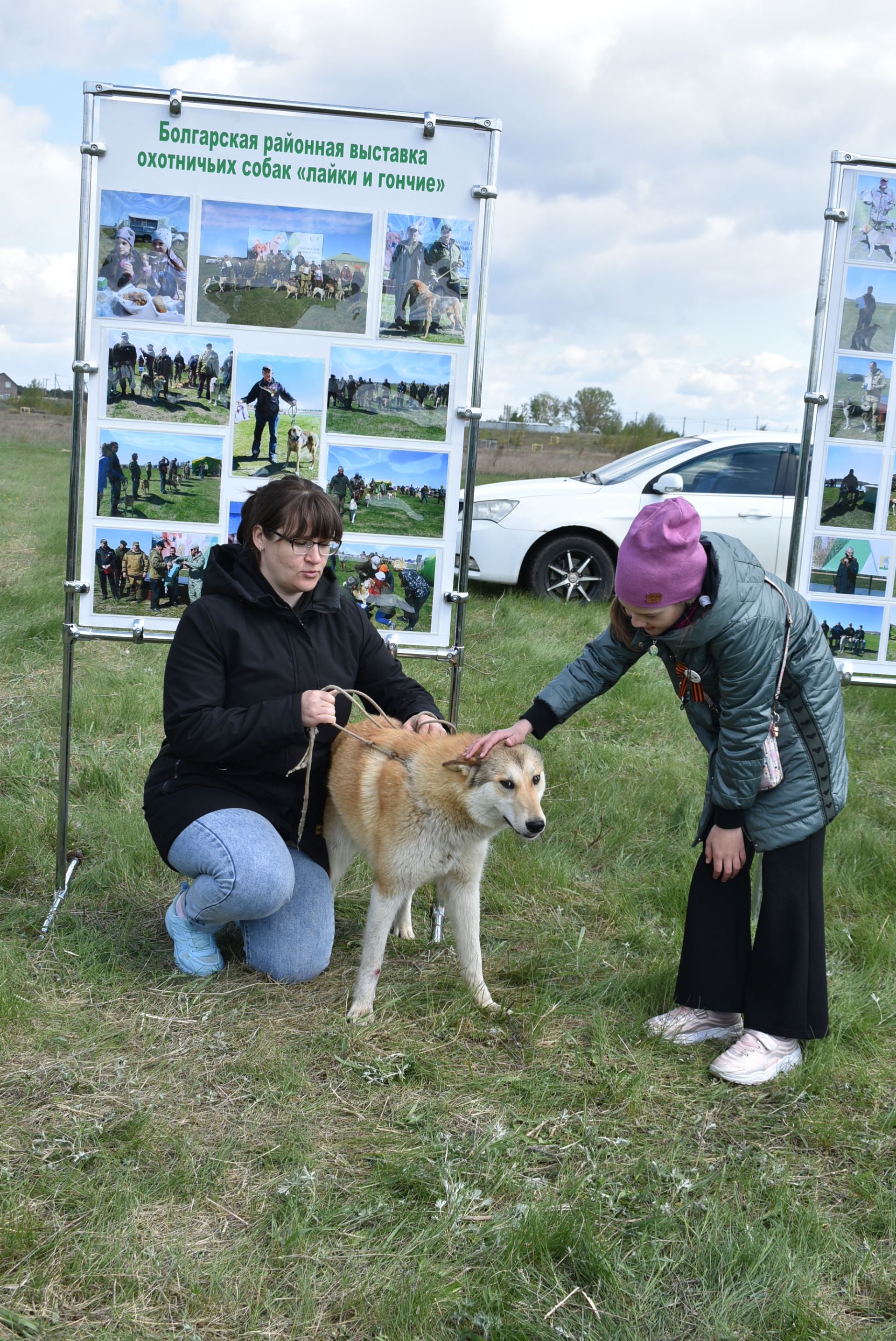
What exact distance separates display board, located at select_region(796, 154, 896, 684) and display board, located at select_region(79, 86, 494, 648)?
1291mm

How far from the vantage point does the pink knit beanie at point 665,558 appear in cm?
276

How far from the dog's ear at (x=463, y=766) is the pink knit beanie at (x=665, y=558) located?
72 cm

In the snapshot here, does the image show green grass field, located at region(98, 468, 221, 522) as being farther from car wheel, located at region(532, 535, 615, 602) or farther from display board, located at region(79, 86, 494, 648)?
car wheel, located at region(532, 535, 615, 602)

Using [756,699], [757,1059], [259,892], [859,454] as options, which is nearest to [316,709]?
[259,892]

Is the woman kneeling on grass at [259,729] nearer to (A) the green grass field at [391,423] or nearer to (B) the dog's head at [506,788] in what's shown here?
(A) the green grass field at [391,423]

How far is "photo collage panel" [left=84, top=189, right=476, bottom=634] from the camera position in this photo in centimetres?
360

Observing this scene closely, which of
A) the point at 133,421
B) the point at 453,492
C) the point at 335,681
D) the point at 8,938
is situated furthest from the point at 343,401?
the point at 8,938

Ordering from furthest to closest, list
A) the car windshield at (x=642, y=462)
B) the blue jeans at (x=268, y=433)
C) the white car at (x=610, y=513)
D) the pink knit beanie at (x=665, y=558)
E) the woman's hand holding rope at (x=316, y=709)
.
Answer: the car windshield at (x=642, y=462)
the white car at (x=610, y=513)
the blue jeans at (x=268, y=433)
the woman's hand holding rope at (x=316, y=709)
the pink knit beanie at (x=665, y=558)

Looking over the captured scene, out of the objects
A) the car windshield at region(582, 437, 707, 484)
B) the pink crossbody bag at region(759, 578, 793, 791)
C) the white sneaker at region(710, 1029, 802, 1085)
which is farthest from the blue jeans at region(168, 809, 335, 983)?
the car windshield at region(582, 437, 707, 484)

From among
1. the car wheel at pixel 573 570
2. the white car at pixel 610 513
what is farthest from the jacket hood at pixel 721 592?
the car wheel at pixel 573 570

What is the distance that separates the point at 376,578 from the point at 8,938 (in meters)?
1.82

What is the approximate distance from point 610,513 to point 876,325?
5.26 meters

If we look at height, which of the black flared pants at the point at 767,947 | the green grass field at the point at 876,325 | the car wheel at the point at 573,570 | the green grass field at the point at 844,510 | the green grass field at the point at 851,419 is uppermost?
the green grass field at the point at 876,325

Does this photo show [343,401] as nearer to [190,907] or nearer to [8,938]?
[190,907]
